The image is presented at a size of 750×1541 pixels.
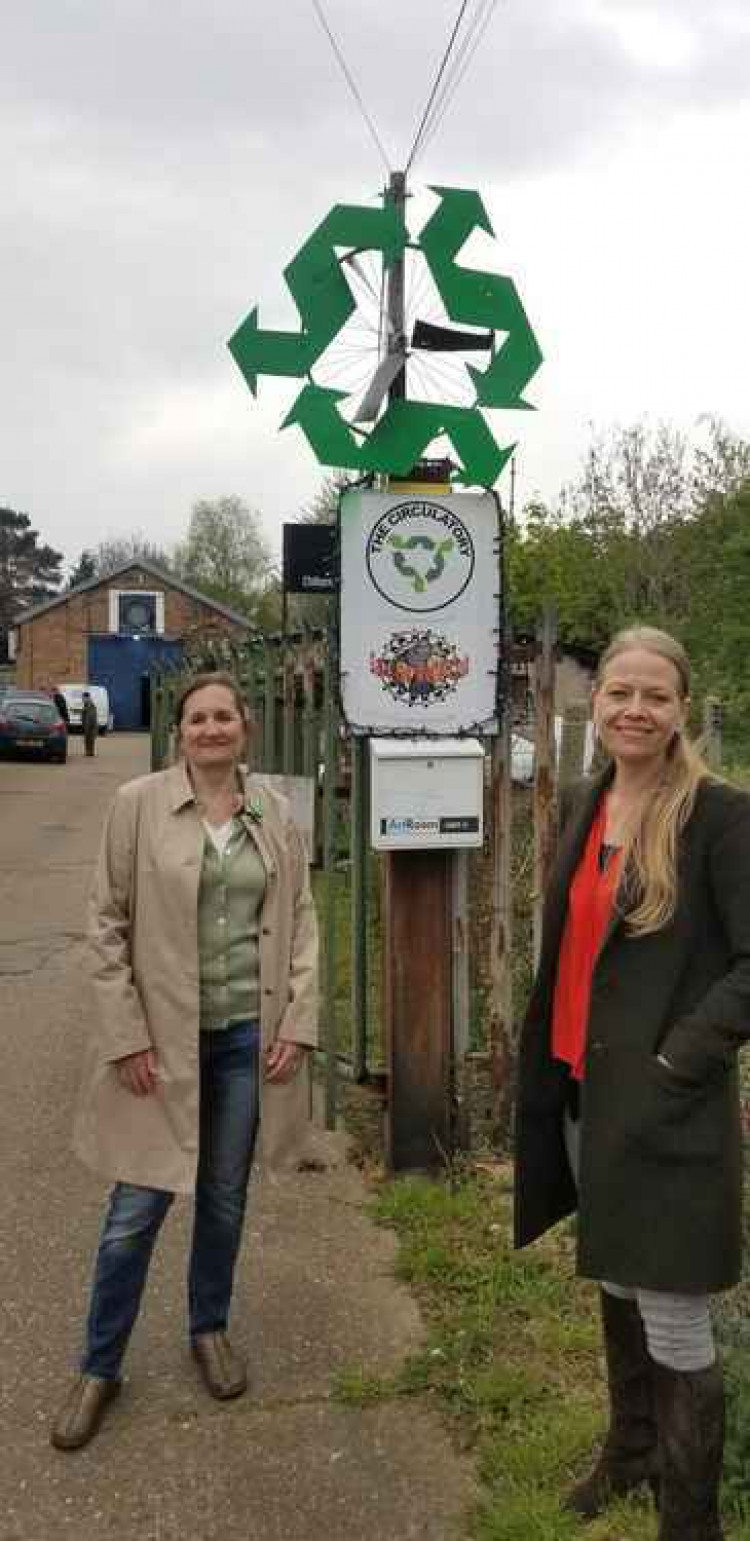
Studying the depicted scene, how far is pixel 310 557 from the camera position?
4.39 metres

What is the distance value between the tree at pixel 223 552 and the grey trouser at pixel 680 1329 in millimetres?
57524

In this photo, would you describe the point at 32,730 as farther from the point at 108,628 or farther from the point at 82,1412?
the point at 108,628

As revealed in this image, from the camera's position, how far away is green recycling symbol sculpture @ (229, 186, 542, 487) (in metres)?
4.04

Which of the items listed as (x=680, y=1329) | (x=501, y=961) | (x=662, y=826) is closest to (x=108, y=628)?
(x=501, y=961)

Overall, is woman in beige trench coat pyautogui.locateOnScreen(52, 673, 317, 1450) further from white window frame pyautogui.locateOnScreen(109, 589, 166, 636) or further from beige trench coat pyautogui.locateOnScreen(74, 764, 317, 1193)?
white window frame pyautogui.locateOnScreen(109, 589, 166, 636)

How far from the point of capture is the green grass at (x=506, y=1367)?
2.62 m

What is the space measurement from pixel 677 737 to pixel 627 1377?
131cm

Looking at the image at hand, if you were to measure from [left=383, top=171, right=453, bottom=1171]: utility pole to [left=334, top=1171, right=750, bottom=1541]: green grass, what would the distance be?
0.14 metres

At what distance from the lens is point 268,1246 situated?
12.9ft

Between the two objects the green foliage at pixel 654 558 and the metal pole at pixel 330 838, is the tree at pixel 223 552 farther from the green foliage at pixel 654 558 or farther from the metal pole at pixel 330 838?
the metal pole at pixel 330 838

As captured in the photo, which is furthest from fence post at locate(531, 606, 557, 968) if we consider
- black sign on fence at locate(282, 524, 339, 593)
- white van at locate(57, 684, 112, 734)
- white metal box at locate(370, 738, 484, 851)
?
white van at locate(57, 684, 112, 734)

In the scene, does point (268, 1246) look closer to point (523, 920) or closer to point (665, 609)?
point (523, 920)

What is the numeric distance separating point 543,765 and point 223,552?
60.1 metres

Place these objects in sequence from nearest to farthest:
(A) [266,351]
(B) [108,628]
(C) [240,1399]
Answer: (C) [240,1399]
(A) [266,351]
(B) [108,628]
